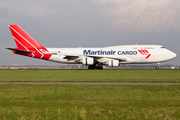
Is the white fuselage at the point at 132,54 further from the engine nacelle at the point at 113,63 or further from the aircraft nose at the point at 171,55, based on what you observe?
the engine nacelle at the point at 113,63

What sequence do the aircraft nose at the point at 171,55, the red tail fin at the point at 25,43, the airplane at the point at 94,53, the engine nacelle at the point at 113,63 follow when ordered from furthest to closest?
the red tail fin at the point at 25,43 → the aircraft nose at the point at 171,55 → the airplane at the point at 94,53 → the engine nacelle at the point at 113,63

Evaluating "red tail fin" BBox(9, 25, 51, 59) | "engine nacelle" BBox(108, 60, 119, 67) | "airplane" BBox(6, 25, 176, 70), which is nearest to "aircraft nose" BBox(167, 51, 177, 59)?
"airplane" BBox(6, 25, 176, 70)

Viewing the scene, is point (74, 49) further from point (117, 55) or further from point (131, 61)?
point (131, 61)

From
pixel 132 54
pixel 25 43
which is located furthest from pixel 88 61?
pixel 25 43

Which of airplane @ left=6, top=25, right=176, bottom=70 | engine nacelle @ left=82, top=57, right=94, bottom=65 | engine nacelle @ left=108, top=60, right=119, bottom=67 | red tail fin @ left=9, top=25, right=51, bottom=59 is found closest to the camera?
engine nacelle @ left=108, top=60, right=119, bottom=67

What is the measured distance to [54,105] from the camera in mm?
11039

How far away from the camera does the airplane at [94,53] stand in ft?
161

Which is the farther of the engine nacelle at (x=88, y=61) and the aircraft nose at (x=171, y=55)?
the aircraft nose at (x=171, y=55)

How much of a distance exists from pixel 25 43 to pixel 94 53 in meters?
16.4

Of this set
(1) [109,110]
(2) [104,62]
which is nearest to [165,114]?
(1) [109,110]

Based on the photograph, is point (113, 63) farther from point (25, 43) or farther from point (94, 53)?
point (25, 43)

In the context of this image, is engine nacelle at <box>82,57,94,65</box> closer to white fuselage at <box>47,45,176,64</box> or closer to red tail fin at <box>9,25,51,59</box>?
white fuselage at <box>47,45,176,64</box>

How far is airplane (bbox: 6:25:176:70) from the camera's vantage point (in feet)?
161

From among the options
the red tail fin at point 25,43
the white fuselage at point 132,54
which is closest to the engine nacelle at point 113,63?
the white fuselage at point 132,54
